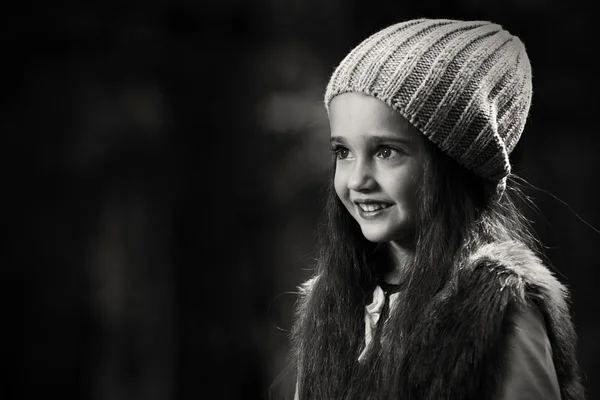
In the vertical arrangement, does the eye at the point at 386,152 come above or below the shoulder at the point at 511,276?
above

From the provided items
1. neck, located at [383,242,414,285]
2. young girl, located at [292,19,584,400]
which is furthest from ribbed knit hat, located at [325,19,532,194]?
neck, located at [383,242,414,285]

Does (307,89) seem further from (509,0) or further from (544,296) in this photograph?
(544,296)

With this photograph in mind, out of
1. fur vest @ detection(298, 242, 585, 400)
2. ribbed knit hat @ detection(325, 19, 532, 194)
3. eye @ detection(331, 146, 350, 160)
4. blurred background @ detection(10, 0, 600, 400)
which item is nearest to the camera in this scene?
fur vest @ detection(298, 242, 585, 400)

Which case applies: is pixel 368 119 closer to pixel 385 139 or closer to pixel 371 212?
pixel 385 139

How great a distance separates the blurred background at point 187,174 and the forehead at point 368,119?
0.96 m

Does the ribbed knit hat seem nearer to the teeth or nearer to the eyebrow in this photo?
the eyebrow

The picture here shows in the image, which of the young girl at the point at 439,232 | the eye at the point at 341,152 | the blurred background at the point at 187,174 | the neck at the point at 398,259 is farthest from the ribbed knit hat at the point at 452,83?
the blurred background at the point at 187,174

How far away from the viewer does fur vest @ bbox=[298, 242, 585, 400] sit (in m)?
1.14

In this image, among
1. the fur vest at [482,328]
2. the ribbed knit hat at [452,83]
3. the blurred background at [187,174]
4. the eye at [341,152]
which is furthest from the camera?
the blurred background at [187,174]

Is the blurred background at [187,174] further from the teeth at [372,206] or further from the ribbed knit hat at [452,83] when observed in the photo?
the teeth at [372,206]

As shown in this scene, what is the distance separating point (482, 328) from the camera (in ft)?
3.78

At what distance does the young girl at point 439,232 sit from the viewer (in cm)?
117

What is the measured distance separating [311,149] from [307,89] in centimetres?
21

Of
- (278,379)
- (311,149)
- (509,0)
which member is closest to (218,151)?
(311,149)
